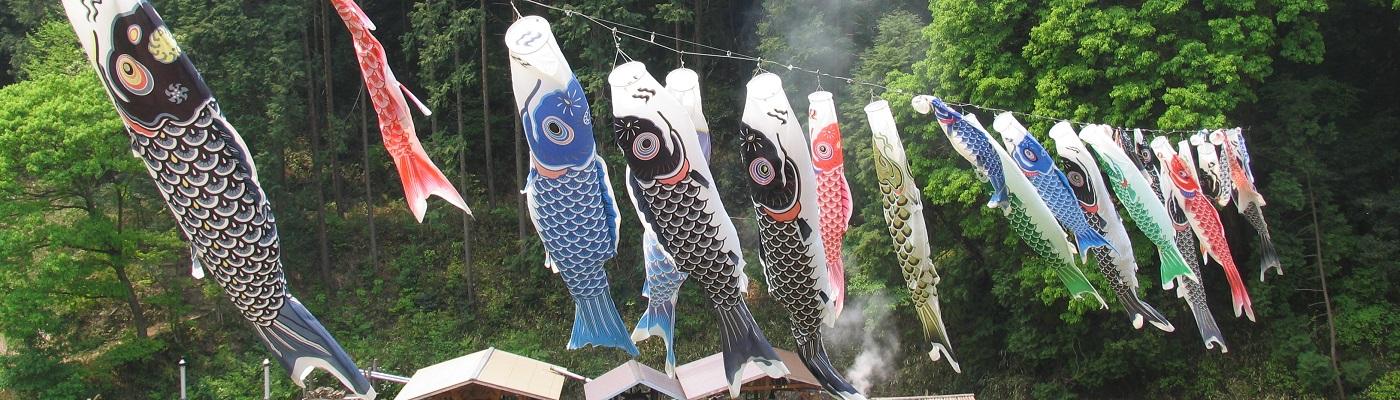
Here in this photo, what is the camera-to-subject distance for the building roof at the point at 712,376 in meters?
11.2

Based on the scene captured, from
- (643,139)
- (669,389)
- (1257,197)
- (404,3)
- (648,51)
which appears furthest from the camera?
(404,3)

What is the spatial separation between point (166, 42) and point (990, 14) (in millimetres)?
9727

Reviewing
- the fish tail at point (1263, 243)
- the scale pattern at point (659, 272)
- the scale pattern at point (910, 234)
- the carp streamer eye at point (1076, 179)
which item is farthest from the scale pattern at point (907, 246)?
the fish tail at point (1263, 243)

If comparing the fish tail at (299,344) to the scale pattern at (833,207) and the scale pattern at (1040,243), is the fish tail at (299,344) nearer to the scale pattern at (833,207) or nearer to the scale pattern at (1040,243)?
the scale pattern at (833,207)

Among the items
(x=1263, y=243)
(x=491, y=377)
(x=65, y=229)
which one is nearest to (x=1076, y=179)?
(x=1263, y=243)

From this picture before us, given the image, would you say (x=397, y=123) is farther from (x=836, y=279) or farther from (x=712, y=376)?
(x=712, y=376)

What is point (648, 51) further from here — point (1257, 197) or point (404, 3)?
point (1257, 197)

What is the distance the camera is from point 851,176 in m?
15.7

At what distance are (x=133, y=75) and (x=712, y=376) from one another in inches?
249

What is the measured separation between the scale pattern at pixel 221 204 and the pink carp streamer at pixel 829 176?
3.81 meters

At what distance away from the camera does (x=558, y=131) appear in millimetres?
7504

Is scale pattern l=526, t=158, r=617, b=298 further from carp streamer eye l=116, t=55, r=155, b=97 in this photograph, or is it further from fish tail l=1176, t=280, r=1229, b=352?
fish tail l=1176, t=280, r=1229, b=352

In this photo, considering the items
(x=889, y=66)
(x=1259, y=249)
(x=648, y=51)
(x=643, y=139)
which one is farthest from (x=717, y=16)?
(x=643, y=139)

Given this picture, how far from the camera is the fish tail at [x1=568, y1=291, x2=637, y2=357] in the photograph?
7988mm
